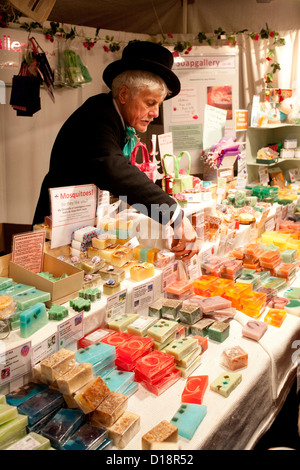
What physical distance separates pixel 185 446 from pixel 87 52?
4.65 m

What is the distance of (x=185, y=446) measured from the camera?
151cm

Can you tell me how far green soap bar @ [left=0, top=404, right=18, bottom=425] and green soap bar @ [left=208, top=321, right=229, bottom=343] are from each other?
1.09 metres

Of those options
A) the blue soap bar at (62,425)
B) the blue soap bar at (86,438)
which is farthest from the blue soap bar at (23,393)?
the blue soap bar at (86,438)

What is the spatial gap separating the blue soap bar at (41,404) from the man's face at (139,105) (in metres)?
1.80

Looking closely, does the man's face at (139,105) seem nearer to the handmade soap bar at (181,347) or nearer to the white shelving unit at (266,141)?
the handmade soap bar at (181,347)

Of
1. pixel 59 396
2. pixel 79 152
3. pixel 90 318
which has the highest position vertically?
pixel 79 152

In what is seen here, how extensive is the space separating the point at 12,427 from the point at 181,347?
83 centimetres

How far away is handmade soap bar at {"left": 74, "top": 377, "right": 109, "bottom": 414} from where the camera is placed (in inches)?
61.1

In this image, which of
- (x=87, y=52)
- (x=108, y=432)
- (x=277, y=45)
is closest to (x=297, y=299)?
(x=108, y=432)

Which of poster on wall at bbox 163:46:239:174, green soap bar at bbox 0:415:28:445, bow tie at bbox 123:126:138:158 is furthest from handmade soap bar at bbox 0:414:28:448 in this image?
poster on wall at bbox 163:46:239:174

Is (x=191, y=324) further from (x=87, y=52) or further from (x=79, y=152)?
(x=87, y=52)

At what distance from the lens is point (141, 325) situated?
→ 2.10m

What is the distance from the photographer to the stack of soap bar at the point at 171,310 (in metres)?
2.24
